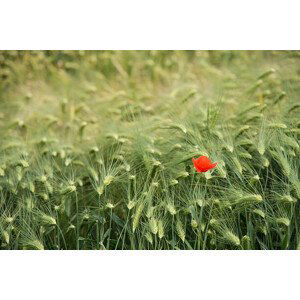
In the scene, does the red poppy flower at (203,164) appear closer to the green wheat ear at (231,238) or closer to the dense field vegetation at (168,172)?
the dense field vegetation at (168,172)

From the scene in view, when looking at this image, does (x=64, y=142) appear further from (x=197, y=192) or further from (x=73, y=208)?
(x=197, y=192)

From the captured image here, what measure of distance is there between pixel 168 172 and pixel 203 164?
185 mm

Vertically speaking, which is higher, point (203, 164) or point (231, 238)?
point (203, 164)

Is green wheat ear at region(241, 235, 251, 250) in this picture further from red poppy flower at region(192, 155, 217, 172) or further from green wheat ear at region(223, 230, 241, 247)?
red poppy flower at region(192, 155, 217, 172)

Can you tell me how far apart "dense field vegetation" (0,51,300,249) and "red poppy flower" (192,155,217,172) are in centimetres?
5

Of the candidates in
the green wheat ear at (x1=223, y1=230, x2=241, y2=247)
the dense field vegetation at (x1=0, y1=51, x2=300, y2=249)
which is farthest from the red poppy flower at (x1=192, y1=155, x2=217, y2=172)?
the green wheat ear at (x1=223, y1=230, x2=241, y2=247)

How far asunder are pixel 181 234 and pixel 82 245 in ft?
1.39

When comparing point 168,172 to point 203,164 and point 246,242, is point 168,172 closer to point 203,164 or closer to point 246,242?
point 203,164

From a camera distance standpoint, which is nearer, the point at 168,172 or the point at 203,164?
the point at 203,164

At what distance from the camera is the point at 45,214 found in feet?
7.00

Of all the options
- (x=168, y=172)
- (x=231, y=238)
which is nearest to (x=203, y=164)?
(x=168, y=172)

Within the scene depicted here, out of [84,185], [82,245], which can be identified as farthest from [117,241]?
[84,185]

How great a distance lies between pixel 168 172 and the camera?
211 cm
